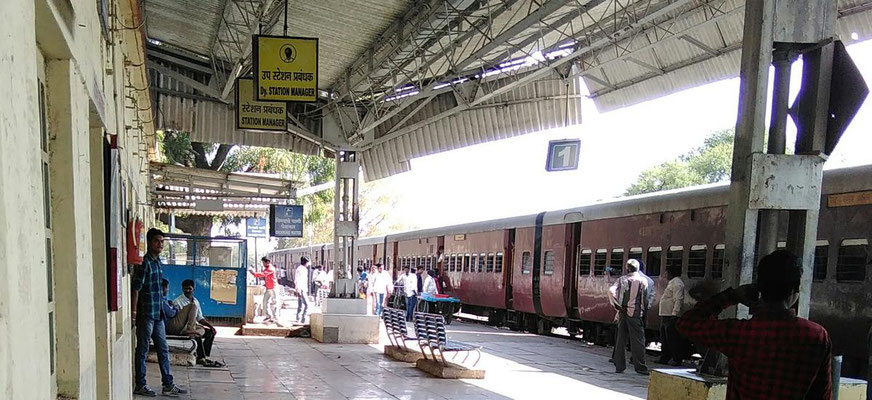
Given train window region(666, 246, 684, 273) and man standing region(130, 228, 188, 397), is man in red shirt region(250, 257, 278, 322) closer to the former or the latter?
train window region(666, 246, 684, 273)

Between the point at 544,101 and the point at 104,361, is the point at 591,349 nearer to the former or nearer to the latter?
Result: the point at 544,101

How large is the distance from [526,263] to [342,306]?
211 inches

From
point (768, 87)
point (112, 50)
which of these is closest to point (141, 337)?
point (112, 50)

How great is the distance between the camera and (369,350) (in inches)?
643

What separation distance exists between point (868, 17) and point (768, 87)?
407 inches

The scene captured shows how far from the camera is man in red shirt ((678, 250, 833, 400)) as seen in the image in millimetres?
3559

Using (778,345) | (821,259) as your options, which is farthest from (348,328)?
(778,345)

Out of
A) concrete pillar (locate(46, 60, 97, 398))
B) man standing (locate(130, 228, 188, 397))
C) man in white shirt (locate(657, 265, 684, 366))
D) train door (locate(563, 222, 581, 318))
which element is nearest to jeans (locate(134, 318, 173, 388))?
man standing (locate(130, 228, 188, 397))

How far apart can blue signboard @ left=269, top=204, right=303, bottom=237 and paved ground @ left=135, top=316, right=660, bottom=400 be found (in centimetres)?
839

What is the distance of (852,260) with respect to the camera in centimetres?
1077

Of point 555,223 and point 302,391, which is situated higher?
point 555,223

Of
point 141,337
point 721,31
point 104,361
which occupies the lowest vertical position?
point 141,337

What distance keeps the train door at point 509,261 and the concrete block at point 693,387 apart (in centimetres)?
1700

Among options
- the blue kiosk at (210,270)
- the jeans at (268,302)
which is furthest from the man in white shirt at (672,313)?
the jeans at (268,302)
